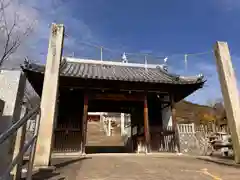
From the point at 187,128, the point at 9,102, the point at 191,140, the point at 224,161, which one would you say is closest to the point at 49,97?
the point at 9,102

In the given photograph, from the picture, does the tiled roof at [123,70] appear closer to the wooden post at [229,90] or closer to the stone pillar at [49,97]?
the wooden post at [229,90]

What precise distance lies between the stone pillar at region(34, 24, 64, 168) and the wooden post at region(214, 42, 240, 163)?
517 cm

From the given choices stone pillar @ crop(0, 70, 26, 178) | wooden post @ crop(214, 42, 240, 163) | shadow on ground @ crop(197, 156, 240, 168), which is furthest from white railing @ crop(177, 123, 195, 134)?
stone pillar @ crop(0, 70, 26, 178)

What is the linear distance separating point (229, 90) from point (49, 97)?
5.44 meters

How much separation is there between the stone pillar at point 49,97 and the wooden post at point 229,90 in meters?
5.17

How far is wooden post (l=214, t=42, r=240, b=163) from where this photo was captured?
672 centimetres

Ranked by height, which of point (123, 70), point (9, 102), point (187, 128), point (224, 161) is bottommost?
point (224, 161)

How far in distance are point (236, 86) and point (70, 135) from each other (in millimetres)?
8199

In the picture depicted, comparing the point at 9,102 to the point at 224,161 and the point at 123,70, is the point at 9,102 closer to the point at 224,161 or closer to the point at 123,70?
the point at 224,161

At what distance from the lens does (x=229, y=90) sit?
712 cm

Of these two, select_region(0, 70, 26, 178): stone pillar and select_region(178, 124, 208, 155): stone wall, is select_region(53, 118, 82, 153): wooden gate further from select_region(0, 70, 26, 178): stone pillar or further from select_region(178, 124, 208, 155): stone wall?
select_region(0, 70, 26, 178): stone pillar

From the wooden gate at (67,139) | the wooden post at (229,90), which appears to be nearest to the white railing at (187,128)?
the wooden gate at (67,139)

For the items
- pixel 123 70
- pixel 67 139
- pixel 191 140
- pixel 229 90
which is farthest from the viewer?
pixel 123 70

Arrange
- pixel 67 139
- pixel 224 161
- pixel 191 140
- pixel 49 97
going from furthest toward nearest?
1. pixel 191 140
2. pixel 67 139
3. pixel 224 161
4. pixel 49 97
